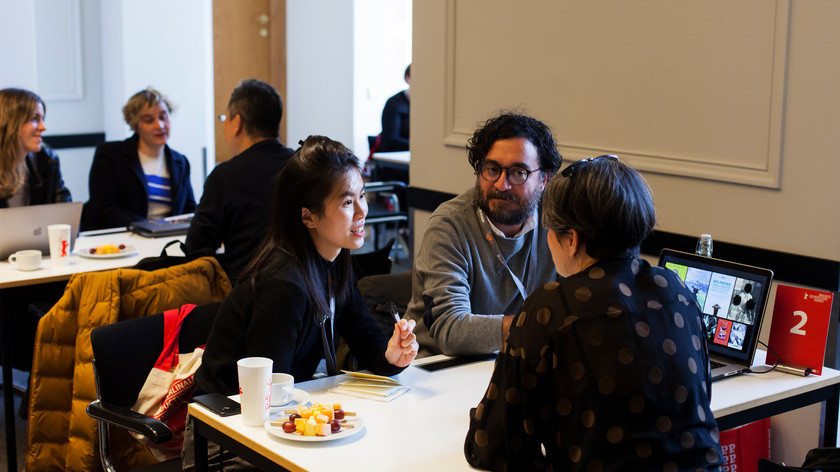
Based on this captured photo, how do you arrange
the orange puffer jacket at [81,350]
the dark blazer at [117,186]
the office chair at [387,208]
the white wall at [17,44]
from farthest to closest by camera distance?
the white wall at [17,44] < the office chair at [387,208] < the dark blazer at [117,186] < the orange puffer jacket at [81,350]

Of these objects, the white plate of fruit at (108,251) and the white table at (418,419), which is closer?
the white table at (418,419)

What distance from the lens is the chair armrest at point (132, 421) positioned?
2078 mm

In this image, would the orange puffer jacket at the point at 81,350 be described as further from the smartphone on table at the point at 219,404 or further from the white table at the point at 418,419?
the white table at the point at 418,419

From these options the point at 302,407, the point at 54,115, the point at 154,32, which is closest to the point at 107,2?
the point at 154,32

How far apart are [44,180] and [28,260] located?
0.93 metres

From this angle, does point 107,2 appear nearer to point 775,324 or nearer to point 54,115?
point 54,115

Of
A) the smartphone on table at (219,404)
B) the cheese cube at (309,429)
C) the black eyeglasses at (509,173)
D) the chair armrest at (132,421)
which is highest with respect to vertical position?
the black eyeglasses at (509,173)

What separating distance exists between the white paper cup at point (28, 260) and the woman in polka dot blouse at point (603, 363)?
89.9 inches

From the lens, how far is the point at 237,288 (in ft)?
6.86

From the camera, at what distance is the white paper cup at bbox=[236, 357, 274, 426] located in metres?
1.75

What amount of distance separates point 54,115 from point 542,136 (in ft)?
16.8

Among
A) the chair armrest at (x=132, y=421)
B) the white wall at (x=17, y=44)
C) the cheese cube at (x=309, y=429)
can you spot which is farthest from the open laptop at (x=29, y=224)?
the white wall at (x=17, y=44)

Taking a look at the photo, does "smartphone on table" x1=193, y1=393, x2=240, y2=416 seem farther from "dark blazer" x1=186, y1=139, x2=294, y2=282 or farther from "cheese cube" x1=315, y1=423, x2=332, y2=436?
"dark blazer" x1=186, y1=139, x2=294, y2=282

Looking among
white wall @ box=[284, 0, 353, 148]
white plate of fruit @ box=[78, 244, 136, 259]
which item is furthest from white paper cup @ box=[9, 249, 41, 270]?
white wall @ box=[284, 0, 353, 148]
